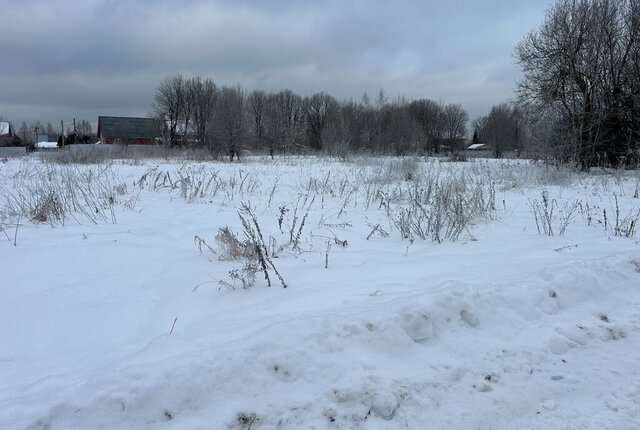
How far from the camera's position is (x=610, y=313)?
2.72 m

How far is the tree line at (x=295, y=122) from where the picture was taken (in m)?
24.7

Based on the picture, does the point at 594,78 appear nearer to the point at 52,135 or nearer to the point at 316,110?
the point at 316,110

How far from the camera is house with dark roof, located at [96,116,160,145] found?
5216 centimetres

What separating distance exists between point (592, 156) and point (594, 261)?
13.5 meters

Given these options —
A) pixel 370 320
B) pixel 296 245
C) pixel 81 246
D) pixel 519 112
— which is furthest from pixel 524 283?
pixel 519 112

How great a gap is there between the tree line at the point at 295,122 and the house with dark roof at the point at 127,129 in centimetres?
Answer: 902

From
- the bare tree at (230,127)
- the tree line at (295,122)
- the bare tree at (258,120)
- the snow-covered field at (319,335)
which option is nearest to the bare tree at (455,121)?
the tree line at (295,122)

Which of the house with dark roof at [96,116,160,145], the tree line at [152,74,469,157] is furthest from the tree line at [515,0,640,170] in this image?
the house with dark roof at [96,116,160,145]

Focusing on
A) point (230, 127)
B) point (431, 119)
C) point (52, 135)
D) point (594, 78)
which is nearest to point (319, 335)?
point (594, 78)

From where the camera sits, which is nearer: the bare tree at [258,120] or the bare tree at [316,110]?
the bare tree at [258,120]

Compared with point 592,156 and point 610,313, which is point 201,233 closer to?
point 610,313

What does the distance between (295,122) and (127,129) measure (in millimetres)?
23193

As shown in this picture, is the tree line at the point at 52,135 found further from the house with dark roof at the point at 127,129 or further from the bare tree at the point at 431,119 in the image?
the bare tree at the point at 431,119

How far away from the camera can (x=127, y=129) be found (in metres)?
54.1
